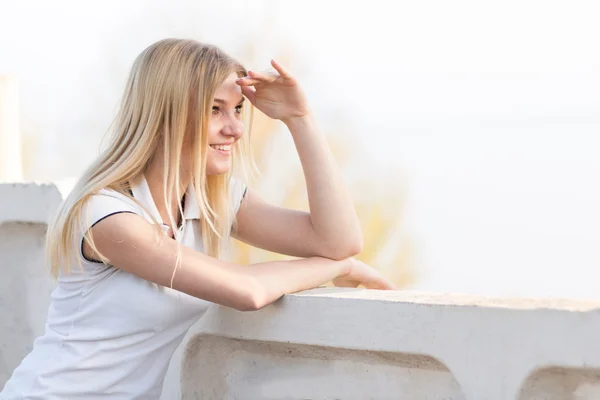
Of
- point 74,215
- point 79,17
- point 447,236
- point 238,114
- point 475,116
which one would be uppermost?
point 238,114

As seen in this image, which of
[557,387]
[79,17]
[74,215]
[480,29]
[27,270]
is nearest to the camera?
[557,387]

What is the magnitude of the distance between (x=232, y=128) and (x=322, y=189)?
26 centimetres

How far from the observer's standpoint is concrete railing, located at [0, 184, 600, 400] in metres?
1.54

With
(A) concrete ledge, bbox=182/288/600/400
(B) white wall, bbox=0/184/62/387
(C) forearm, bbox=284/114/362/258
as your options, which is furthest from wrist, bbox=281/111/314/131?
(B) white wall, bbox=0/184/62/387

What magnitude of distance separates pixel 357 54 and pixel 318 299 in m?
A: 11.8

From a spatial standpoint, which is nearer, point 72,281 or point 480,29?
point 72,281

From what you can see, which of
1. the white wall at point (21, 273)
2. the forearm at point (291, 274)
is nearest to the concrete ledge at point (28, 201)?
the white wall at point (21, 273)

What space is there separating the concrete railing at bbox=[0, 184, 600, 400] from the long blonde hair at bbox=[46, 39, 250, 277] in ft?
0.91

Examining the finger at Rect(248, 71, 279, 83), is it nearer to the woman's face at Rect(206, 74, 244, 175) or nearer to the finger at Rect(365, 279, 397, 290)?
→ the woman's face at Rect(206, 74, 244, 175)

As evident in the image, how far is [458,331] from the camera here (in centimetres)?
163

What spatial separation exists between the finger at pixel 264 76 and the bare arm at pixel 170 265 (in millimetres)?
392

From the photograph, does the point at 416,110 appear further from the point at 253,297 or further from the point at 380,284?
the point at 253,297

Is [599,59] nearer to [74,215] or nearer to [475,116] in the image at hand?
[475,116]

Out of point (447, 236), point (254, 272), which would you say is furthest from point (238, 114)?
point (447, 236)
